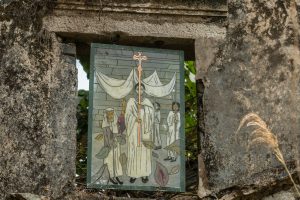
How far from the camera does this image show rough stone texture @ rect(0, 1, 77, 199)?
18.5ft

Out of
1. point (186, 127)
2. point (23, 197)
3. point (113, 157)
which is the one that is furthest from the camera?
point (186, 127)

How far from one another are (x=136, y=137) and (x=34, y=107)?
2.39 feet

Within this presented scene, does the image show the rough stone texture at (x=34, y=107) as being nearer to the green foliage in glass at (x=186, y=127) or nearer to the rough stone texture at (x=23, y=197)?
the rough stone texture at (x=23, y=197)

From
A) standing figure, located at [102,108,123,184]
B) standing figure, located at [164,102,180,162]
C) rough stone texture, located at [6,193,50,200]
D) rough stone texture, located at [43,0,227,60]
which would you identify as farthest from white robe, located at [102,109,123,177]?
rough stone texture, located at [43,0,227,60]

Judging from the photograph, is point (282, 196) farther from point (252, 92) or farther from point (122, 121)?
point (122, 121)

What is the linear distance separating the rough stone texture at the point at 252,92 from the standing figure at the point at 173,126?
0.65 feet

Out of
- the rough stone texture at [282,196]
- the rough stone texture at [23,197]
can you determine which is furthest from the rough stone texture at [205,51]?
the rough stone texture at [23,197]

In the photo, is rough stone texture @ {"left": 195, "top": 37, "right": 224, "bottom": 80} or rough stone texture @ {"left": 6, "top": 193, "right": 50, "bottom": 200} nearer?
rough stone texture @ {"left": 6, "top": 193, "right": 50, "bottom": 200}

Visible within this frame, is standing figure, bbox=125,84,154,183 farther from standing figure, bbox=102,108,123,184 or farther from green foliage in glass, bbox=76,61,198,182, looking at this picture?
green foliage in glass, bbox=76,61,198,182

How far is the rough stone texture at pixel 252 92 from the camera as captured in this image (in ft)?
18.7

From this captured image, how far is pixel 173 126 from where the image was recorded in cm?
593

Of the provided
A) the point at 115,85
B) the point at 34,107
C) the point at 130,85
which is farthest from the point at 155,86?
the point at 34,107

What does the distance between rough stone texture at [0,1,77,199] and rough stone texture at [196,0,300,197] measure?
3.18 feet

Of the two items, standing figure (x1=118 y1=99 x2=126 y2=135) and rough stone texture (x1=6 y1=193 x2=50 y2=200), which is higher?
standing figure (x1=118 y1=99 x2=126 y2=135)
